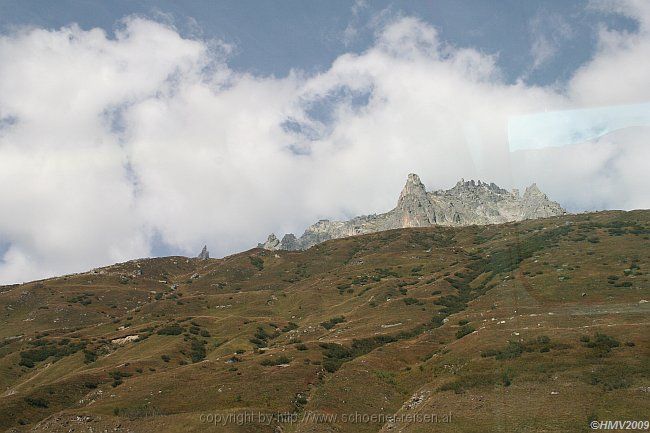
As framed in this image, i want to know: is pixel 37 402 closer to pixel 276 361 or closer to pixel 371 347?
pixel 276 361

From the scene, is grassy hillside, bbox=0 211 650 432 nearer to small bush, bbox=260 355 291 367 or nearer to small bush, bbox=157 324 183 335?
small bush, bbox=260 355 291 367

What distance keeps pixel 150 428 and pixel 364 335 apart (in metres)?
37.7

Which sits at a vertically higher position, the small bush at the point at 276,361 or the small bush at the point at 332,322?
the small bush at the point at 332,322

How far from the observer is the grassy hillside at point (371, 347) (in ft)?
120

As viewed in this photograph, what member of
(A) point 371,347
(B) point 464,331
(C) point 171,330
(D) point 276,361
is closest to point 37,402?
(D) point 276,361

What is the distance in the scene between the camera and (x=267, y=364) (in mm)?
56844

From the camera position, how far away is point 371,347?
218ft

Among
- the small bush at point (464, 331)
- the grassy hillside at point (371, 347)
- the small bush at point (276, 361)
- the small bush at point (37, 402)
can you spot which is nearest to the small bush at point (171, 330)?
the grassy hillside at point (371, 347)

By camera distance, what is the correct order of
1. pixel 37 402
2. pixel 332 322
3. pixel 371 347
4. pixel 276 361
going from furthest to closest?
1. pixel 332 322
2. pixel 371 347
3. pixel 276 361
4. pixel 37 402

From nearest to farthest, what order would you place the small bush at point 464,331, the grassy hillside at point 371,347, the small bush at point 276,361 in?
the grassy hillside at point 371,347
the small bush at point 276,361
the small bush at point 464,331

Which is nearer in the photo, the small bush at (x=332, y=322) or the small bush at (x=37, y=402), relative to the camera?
the small bush at (x=37, y=402)

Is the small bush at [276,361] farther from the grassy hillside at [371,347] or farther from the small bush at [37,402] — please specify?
the small bush at [37,402]

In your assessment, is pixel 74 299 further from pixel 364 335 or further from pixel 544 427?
pixel 544 427

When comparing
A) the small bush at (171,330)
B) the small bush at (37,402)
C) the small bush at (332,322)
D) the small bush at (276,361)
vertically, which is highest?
the small bush at (171,330)
